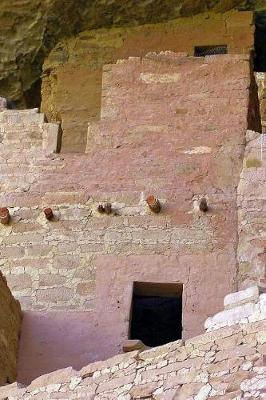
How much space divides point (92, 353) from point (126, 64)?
378 cm

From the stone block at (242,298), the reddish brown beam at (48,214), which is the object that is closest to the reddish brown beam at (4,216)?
the reddish brown beam at (48,214)

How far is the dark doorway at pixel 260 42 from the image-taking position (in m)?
16.8

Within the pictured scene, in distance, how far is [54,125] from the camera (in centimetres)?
1323

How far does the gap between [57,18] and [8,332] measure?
6809 millimetres

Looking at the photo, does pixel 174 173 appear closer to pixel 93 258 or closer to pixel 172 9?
pixel 93 258

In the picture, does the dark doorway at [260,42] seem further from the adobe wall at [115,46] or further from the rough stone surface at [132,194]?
the rough stone surface at [132,194]

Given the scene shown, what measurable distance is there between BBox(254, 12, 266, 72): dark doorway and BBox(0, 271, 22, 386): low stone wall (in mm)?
7206

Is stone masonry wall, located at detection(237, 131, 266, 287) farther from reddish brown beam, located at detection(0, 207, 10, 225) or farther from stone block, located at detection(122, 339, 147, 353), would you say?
reddish brown beam, located at detection(0, 207, 10, 225)

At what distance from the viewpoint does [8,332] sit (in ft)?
35.5

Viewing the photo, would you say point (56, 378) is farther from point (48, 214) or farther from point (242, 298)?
point (48, 214)

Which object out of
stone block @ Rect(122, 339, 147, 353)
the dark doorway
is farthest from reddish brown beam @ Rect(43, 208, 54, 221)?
the dark doorway

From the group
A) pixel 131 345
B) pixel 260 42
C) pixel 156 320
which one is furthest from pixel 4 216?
pixel 260 42

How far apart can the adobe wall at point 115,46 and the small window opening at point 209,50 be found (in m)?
0.06

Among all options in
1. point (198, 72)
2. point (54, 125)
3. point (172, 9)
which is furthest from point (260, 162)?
point (172, 9)
